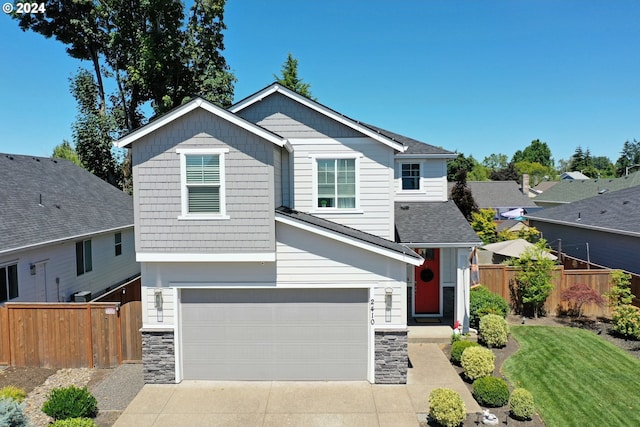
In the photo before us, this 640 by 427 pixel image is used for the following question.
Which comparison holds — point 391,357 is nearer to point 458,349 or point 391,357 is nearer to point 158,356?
point 458,349

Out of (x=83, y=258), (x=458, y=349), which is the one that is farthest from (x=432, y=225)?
(x=83, y=258)

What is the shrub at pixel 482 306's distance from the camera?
41.3ft

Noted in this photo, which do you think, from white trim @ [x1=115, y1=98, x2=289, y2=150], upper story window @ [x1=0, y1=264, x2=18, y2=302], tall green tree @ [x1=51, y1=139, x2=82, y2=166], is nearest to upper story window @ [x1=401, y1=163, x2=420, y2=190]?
white trim @ [x1=115, y1=98, x2=289, y2=150]

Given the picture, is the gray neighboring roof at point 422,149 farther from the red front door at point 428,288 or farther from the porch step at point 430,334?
the porch step at point 430,334

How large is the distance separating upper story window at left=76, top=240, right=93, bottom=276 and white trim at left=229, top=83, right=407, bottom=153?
30.0ft

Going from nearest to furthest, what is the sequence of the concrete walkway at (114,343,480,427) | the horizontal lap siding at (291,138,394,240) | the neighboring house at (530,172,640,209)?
the concrete walkway at (114,343,480,427) < the horizontal lap siding at (291,138,394,240) < the neighboring house at (530,172,640,209)

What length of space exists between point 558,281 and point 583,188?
33926 mm

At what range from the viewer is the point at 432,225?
42.3ft

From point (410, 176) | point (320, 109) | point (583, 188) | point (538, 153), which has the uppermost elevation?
point (538, 153)

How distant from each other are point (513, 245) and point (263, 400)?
14.4m

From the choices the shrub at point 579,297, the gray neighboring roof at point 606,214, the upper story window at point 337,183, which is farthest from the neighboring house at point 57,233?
the gray neighboring roof at point 606,214

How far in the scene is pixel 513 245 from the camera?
1862cm

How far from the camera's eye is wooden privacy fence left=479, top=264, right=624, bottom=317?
563 inches

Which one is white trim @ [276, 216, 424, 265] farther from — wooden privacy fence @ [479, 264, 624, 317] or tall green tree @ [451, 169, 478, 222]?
tall green tree @ [451, 169, 478, 222]
